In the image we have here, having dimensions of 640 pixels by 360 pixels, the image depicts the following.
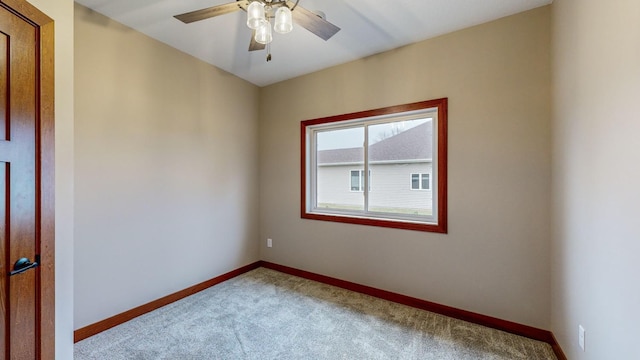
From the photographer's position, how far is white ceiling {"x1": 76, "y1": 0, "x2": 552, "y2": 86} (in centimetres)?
205

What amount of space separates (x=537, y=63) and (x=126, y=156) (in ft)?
12.0

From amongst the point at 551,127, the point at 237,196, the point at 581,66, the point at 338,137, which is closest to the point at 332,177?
the point at 338,137

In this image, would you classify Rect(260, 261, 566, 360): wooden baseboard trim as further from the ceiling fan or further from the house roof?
the ceiling fan

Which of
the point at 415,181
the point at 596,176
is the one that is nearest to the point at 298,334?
the point at 415,181

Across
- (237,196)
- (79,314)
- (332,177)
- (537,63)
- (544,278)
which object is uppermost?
(537,63)

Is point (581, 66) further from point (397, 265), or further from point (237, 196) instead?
point (237, 196)

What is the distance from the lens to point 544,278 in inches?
81.1

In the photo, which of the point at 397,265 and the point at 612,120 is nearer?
the point at 612,120

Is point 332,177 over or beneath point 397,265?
over

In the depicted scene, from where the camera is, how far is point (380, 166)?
2988mm

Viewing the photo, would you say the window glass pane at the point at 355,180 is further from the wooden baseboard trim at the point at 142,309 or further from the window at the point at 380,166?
the wooden baseboard trim at the point at 142,309

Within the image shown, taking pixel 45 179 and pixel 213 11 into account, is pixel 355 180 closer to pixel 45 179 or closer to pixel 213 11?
pixel 213 11

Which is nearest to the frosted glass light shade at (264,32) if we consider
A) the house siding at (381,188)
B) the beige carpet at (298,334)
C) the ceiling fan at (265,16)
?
the ceiling fan at (265,16)

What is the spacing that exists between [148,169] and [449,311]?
10.6 feet
